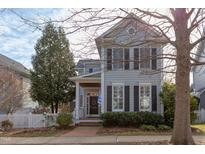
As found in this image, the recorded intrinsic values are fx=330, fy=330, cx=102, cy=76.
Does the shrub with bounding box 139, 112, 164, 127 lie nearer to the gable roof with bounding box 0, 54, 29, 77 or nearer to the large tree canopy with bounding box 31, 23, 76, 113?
the large tree canopy with bounding box 31, 23, 76, 113

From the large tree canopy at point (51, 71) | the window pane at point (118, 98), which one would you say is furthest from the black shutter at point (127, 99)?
the large tree canopy at point (51, 71)

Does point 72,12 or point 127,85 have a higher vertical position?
point 72,12

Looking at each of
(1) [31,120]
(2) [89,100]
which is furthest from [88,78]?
(1) [31,120]

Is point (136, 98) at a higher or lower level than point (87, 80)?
lower

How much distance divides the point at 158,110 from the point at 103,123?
3178 millimetres

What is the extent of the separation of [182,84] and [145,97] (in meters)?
8.66

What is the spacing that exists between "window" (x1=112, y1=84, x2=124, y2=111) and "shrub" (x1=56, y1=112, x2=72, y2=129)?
2548 millimetres

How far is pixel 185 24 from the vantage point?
984 cm

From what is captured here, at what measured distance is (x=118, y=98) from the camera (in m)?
18.6

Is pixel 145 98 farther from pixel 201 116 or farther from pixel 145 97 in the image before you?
pixel 201 116

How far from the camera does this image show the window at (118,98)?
60.8ft
